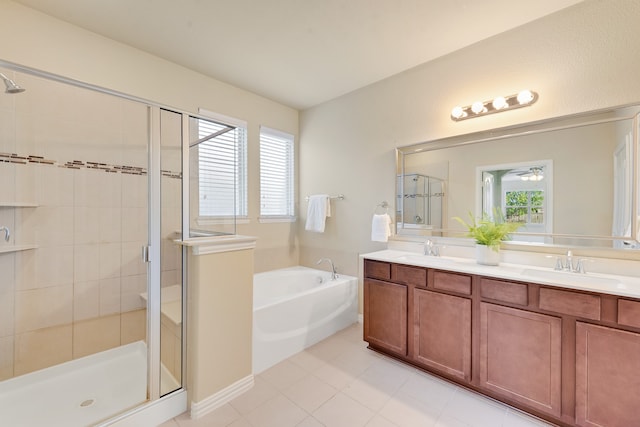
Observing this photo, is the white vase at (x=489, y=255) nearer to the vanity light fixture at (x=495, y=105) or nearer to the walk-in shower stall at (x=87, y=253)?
the vanity light fixture at (x=495, y=105)

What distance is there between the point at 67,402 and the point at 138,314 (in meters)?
0.63

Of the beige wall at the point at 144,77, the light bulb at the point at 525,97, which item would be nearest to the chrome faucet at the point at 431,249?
the light bulb at the point at 525,97

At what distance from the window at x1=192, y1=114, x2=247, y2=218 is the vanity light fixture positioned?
189 cm

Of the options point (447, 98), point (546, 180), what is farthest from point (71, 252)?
point (546, 180)

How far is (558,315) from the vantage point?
1519 millimetres

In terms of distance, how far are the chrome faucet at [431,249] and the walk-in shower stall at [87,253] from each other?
2.01 meters

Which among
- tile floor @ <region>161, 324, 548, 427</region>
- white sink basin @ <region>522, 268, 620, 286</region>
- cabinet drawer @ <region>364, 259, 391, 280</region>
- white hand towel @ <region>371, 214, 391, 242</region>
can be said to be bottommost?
tile floor @ <region>161, 324, 548, 427</region>

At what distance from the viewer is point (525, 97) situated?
1989 millimetres

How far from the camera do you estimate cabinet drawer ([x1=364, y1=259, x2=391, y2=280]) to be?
7.51ft

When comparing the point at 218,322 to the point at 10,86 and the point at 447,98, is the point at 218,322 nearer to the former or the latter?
the point at 10,86

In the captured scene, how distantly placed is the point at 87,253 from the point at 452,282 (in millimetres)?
2883

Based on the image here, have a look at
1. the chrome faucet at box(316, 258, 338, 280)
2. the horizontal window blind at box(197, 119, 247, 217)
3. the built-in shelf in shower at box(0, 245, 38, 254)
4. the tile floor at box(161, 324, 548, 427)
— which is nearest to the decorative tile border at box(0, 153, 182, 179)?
the horizontal window blind at box(197, 119, 247, 217)

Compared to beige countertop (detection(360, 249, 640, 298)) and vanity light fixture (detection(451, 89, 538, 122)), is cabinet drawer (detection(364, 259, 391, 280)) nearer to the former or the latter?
beige countertop (detection(360, 249, 640, 298))

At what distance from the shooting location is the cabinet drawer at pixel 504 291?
5.37ft
